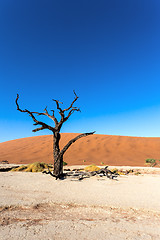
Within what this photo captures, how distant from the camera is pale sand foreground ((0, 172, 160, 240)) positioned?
6.08 feet

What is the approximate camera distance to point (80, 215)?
251cm

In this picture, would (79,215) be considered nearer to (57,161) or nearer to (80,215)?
(80,215)

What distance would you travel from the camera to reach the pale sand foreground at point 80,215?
1854 millimetres

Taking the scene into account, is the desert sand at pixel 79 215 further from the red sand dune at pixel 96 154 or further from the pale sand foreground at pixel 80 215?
the red sand dune at pixel 96 154

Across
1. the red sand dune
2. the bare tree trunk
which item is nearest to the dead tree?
the bare tree trunk

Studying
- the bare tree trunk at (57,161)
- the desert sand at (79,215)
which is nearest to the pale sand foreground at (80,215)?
the desert sand at (79,215)

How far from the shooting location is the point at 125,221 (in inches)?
89.8

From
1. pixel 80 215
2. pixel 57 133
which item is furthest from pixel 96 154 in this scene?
pixel 80 215

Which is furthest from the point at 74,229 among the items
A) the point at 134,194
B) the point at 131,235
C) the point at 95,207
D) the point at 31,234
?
the point at 134,194

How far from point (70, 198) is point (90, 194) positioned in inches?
21.5

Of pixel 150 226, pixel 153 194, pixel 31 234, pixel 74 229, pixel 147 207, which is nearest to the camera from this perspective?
pixel 31 234

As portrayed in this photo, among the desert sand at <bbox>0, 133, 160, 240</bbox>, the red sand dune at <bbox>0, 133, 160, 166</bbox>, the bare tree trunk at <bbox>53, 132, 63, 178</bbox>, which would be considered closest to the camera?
the desert sand at <bbox>0, 133, 160, 240</bbox>

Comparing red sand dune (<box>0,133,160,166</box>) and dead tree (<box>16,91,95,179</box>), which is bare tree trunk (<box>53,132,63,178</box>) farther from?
red sand dune (<box>0,133,160,166</box>)

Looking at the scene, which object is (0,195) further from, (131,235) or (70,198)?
(131,235)
